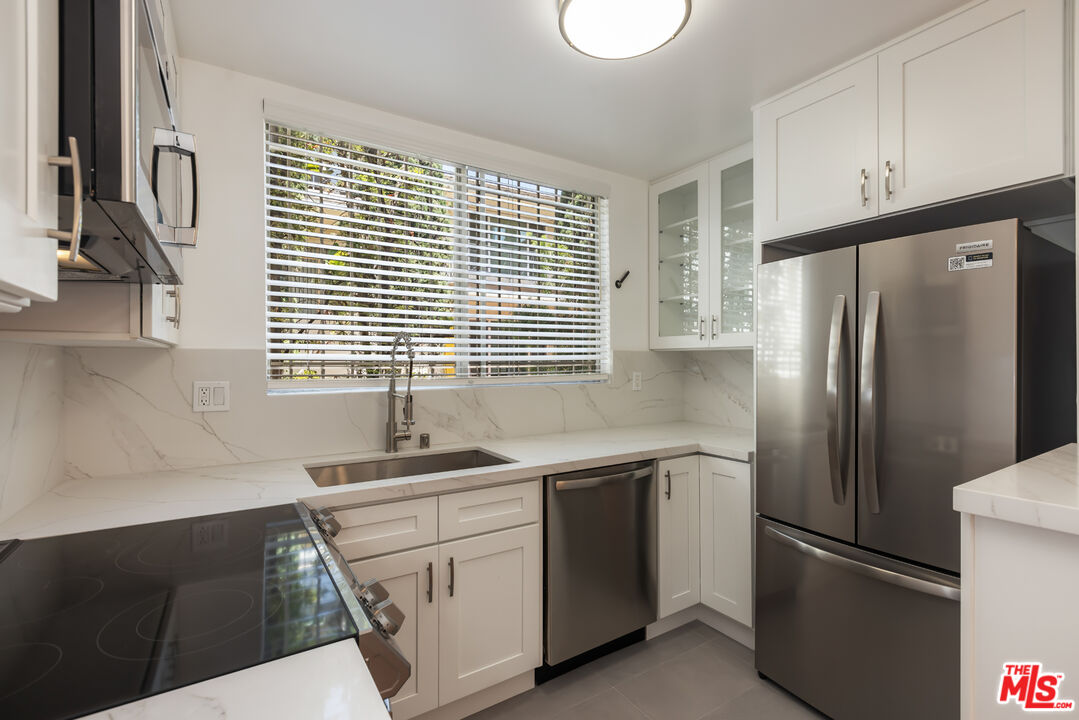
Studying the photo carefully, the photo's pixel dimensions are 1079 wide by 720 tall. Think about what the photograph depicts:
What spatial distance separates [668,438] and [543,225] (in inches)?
53.4

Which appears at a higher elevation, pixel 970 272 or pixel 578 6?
pixel 578 6

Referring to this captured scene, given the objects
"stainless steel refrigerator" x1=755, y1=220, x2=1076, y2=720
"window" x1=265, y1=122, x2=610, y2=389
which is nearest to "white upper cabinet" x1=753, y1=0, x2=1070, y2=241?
"stainless steel refrigerator" x1=755, y1=220, x2=1076, y2=720

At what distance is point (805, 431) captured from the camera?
1.82 metres

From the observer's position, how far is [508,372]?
265 cm

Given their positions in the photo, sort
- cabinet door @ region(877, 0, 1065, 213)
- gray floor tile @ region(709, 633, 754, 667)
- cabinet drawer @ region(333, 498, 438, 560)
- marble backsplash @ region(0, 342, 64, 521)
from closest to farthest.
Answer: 1. marble backsplash @ region(0, 342, 64, 521)
2. cabinet door @ region(877, 0, 1065, 213)
3. cabinet drawer @ region(333, 498, 438, 560)
4. gray floor tile @ region(709, 633, 754, 667)

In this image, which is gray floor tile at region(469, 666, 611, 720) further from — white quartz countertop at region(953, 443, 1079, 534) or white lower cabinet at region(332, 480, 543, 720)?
white quartz countertop at region(953, 443, 1079, 534)

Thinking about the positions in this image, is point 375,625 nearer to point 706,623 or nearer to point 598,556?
point 598,556

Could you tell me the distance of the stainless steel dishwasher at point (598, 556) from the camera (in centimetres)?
194

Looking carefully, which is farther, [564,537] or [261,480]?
[564,537]

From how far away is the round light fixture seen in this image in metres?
1.42

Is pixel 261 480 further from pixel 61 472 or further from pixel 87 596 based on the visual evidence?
pixel 87 596

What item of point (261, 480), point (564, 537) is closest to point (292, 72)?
point (261, 480)

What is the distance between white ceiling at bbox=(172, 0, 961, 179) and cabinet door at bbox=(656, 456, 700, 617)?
1615 millimetres

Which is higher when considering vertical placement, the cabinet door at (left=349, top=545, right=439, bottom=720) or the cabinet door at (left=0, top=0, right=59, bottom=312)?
the cabinet door at (left=0, top=0, right=59, bottom=312)
